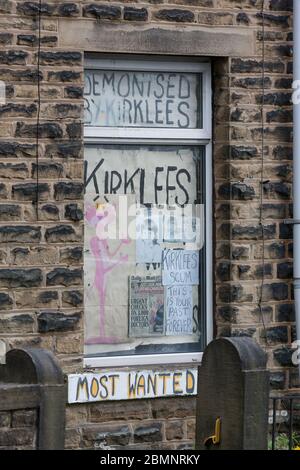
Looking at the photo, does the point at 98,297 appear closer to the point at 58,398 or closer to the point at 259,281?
the point at 259,281

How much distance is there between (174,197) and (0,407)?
12.0 feet

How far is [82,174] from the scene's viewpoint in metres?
8.58

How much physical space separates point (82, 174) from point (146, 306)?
1.14 metres

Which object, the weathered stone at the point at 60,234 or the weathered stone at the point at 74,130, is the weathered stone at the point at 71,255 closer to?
the weathered stone at the point at 60,234

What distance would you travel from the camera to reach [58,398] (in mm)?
5797

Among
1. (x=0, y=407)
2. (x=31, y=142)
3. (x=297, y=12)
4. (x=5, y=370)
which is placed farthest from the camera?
(x=297, y=12)

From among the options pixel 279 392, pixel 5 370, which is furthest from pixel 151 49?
pixel 5 370

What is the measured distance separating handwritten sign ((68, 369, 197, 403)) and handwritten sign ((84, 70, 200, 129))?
1.84m

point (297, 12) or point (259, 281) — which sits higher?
point (297, 12)

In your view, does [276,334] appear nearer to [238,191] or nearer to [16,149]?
[238,191]

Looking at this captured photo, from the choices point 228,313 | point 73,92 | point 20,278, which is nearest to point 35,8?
point 73,92

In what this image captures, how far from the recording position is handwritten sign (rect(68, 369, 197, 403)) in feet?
27.9

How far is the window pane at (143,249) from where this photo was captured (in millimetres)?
8828

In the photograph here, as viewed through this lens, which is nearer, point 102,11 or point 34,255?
point 34,255
